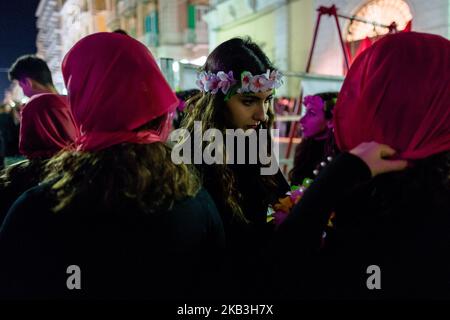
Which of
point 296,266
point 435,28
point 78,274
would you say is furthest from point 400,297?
point 435,28

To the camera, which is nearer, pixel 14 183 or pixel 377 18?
pixel 14 183

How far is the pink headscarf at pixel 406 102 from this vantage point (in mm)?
1216

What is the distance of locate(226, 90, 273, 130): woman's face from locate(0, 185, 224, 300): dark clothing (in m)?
1.09

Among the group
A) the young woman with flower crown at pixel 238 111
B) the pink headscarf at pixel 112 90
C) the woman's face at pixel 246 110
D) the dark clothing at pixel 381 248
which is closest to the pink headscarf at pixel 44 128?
the young woman with flower crown at pixel 238 111

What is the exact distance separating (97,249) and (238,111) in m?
1.33

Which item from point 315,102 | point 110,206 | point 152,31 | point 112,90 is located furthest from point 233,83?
point 152,31

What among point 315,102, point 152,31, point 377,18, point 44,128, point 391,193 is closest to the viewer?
point 391,193

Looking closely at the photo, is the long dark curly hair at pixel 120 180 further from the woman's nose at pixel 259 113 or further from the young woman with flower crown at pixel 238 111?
the woman's nose at pixel 259 113

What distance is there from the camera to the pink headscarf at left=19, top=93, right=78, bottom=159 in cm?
269

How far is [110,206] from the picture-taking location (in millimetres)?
1153

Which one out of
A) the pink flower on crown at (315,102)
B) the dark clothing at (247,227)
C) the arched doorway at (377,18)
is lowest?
the dark clothing at (247,227)

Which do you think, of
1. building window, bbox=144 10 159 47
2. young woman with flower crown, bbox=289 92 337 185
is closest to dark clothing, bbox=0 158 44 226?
young woman with flower crown, bbox=289 92 337 185

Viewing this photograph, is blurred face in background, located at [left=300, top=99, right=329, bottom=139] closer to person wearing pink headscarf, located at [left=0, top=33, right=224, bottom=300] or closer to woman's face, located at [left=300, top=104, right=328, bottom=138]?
woman's face, located at [left=300, top=104, right=328, bottom=138]

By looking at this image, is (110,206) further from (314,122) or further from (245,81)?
(314,122)
